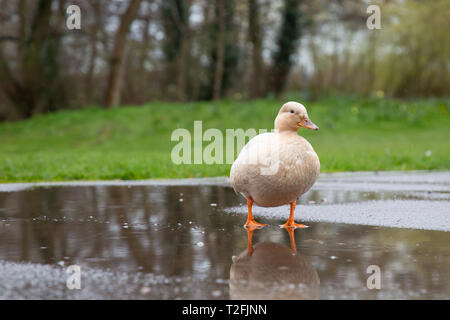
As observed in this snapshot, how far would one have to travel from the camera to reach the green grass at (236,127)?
13.1m

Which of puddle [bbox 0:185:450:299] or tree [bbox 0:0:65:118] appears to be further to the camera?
tree [bbox 0:0:65:118]

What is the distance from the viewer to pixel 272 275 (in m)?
4.01

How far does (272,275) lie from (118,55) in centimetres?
2111

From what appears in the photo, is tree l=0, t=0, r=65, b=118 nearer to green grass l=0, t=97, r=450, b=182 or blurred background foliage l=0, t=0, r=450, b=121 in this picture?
blurred background foliage l=0, t=0, r=450, b=121

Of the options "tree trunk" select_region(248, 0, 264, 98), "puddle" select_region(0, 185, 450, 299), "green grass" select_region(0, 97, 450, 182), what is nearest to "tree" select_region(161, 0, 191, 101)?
"tree trunk" select_region(248, 0, 264, 98)

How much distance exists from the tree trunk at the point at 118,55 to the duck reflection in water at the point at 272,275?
791 inches

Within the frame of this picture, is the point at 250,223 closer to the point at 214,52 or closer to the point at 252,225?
the point at 252,225

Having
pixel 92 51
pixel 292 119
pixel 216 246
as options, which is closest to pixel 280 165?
pixel 292 119

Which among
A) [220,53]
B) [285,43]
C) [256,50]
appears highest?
[285,43]

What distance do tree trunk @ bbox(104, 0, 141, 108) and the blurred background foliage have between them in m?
0.04

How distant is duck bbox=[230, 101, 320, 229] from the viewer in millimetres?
5484

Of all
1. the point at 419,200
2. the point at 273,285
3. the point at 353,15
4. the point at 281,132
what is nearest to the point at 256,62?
the point at 353,15
